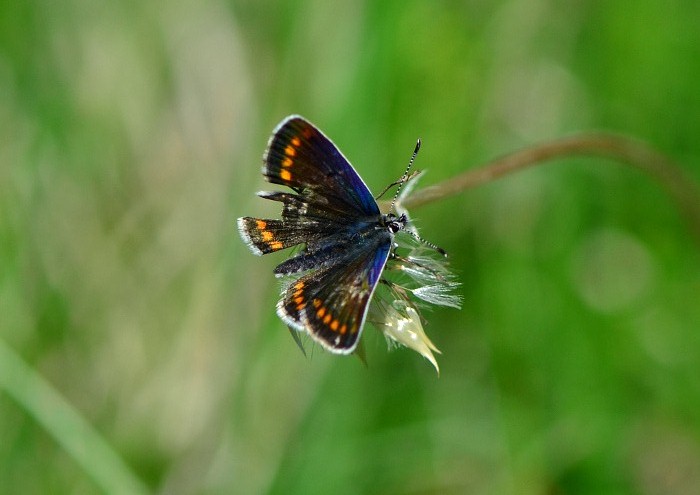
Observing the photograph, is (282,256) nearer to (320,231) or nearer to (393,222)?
(320,231)

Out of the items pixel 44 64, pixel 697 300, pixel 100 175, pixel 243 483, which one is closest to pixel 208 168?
pixel 100 175

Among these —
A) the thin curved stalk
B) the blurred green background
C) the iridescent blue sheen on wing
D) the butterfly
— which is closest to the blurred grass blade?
the blurred green background

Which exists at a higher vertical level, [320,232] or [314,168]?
[314,168]

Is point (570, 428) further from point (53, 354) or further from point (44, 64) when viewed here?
point (44, 64)

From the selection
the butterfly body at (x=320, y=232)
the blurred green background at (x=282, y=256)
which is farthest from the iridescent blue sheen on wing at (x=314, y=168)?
the blurred green background at (x=282, y=256)

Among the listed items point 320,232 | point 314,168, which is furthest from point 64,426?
point 314,168

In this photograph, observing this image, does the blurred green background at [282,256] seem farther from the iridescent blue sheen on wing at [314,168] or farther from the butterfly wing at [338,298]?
the butterfly wing at [338,298]
